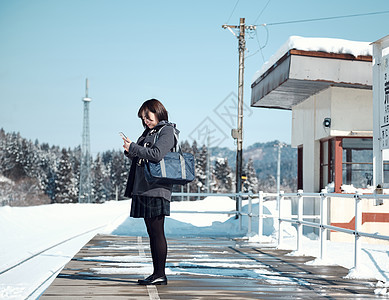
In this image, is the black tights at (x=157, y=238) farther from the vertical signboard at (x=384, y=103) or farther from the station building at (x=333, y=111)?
the station building at (x=333, y=111)

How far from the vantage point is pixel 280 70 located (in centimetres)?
1383

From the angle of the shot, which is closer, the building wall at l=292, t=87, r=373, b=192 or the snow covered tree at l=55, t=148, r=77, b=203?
the building wall at l=292, t=87, r=373, b=192

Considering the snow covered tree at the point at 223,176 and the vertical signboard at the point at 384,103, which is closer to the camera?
the vertical signboard at the point at 384,103

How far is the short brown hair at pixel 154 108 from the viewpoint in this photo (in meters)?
5.22

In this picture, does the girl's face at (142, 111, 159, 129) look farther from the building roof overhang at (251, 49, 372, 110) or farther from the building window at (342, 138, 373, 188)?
the building window at (342, 138, 373, 188)

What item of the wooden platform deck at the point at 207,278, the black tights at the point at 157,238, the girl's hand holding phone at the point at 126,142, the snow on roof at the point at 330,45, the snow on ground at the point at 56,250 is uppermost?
the snow on roof at the point at 330,45

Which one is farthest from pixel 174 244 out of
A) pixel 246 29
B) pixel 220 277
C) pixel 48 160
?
pixel 48 160

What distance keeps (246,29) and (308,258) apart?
50.3ft

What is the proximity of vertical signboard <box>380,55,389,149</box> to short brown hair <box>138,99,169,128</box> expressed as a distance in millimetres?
3009

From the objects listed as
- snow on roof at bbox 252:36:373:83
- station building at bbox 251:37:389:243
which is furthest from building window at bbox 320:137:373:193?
snow on roof at bbox 252:36:373:83

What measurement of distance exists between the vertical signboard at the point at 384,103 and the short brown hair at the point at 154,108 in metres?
3.01

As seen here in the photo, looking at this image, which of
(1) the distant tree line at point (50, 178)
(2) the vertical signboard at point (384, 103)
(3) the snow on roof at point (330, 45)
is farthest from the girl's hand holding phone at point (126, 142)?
(1) the distant tree line at point (50, 178)

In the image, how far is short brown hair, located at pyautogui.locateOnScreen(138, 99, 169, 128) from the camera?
522cm

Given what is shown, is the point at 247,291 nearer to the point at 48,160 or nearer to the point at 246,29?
the point at 246,29
